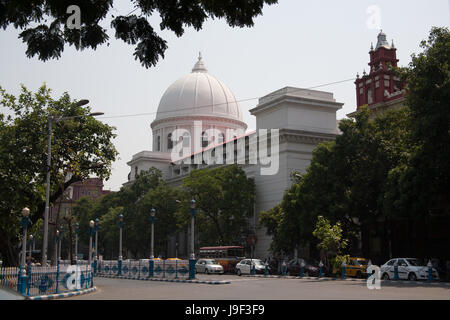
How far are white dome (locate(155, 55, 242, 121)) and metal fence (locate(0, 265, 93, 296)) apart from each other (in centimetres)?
6410

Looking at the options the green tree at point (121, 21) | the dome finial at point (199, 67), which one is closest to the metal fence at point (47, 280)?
the green tree at point (121, 21)

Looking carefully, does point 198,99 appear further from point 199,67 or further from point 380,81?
point 380,81

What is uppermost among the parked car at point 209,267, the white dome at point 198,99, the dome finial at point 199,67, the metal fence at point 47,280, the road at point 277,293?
the dome finial at point 199,67

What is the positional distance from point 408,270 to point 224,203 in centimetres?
2654

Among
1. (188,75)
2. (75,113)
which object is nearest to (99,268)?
(75,113)

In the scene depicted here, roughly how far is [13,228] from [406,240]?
3076 centimetres

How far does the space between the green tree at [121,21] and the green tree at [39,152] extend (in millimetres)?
26398

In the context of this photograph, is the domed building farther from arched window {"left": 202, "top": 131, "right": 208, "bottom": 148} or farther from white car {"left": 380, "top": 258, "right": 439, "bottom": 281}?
white car {"left": 380, "top": 258, "right": 439, "bottom": 281}

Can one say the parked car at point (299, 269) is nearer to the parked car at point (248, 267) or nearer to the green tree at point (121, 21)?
the parked car at point (248, 267)

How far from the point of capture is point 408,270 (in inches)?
1250

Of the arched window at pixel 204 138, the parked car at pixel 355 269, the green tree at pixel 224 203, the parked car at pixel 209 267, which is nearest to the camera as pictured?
the parked car at pixel 355 269

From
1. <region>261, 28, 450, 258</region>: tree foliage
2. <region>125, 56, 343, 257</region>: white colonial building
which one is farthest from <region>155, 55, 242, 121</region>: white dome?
<region>261, 28, 450, 258</region>: tree foliage

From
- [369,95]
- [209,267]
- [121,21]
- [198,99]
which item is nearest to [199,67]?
[198,99]

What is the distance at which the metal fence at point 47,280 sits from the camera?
19562mm
